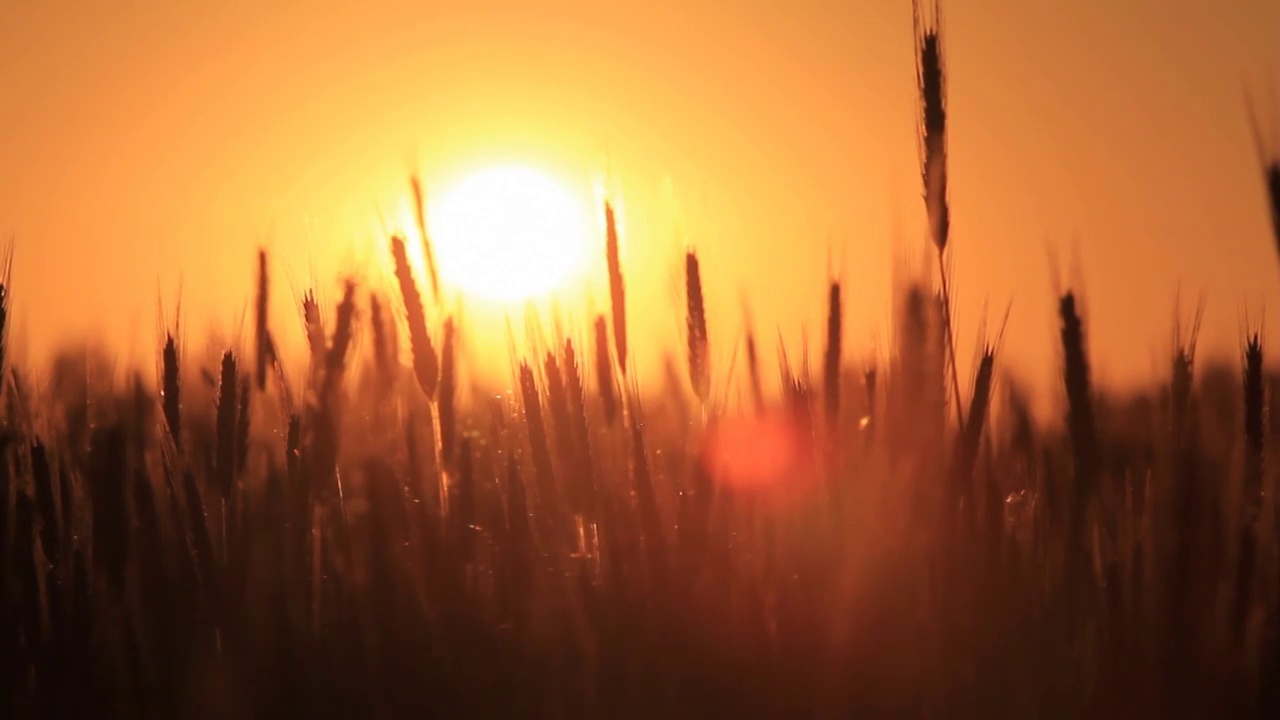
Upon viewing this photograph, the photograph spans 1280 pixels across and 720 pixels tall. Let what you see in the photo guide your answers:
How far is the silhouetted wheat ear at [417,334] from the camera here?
2.66m

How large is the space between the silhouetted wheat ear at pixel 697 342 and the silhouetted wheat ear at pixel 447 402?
51 centimetres

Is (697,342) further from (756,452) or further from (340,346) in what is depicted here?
(340,346)

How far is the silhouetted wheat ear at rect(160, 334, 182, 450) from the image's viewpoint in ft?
7.74

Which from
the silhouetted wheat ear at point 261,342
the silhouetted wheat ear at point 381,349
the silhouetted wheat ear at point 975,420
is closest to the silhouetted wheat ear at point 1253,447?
the silhouetted wheat ear at point 975,420

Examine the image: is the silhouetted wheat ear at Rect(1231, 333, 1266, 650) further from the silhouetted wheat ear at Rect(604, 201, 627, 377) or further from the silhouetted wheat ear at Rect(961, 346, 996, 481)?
the silhouetted wheat ear at Rect(604, 201, 627, 377)

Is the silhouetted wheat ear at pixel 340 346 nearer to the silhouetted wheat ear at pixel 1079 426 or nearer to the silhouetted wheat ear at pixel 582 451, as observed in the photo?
the silhouetted wheat ear at pixel 582 451

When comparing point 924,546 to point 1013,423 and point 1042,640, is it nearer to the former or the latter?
point 1042,640

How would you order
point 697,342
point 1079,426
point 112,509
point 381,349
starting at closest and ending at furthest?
point 1079,426, point 112,509, point 697,342, point 381,349

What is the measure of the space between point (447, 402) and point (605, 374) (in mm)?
345

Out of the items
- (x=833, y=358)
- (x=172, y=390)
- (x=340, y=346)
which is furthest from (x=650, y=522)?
(x=172, y=390)

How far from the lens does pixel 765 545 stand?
8.13 feet

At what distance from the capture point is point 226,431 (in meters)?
2.39

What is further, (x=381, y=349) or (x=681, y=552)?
(x=381, y=349)

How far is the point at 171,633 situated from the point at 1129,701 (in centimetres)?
166
